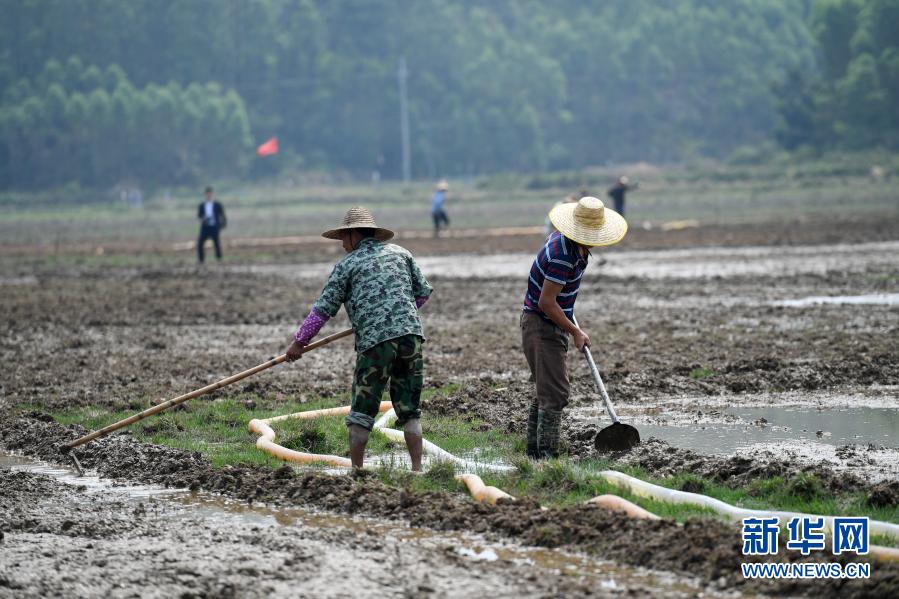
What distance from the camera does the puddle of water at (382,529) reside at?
6.50 m

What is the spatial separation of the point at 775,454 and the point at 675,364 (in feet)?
13.8

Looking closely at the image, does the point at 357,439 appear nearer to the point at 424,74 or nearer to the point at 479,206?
the point at 479,206

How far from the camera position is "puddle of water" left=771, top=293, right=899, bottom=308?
1803cm

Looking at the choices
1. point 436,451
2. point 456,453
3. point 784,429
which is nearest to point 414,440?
point 436,451

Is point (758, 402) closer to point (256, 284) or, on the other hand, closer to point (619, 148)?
point (256, 284)

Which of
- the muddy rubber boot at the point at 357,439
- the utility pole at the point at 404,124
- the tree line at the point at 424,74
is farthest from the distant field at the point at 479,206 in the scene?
the muddy rubber boot at the point at 357,439

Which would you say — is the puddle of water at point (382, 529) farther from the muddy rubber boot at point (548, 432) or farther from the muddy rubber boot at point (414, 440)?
the muddy rubber boot at point (548, 432)

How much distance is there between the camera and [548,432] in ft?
29.5

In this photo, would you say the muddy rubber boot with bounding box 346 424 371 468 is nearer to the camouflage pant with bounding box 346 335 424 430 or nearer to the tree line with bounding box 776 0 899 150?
the camouflage pant with bounding box 346 335 424 430

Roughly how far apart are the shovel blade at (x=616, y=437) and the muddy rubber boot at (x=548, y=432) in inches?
13.3

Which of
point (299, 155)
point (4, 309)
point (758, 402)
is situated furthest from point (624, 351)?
point (299, 155)

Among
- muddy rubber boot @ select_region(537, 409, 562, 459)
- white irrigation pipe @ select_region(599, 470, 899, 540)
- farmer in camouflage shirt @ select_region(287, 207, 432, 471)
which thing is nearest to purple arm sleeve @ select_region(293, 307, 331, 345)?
farmer in camouflage shirt @ select_region(287, 207, 432, 471)

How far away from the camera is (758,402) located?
1136cm

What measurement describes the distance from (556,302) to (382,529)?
7.03 ft
